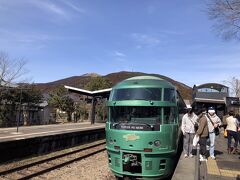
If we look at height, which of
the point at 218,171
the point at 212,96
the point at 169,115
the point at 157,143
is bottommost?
the point at 218,171

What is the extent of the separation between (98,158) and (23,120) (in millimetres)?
29336

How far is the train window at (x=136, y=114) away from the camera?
8328 millimetres

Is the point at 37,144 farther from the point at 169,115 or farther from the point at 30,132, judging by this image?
the point at 30,132

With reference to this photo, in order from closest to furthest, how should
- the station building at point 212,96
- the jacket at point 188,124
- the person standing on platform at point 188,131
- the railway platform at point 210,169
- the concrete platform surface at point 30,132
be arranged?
the railway platform at point 210,169, the person standing on platform at point 188,131, the jacket at point 188,124, the concrete platform surface at point 30,132, the station building at point 212,96

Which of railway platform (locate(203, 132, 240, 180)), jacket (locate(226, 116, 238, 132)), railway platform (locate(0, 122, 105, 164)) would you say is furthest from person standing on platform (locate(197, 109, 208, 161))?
railway platform (locate(0, 122, 105, 164))

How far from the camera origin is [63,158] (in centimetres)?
1371

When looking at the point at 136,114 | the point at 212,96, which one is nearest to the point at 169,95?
the point at 136,114

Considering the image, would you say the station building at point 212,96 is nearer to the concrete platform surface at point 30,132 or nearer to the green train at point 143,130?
the concrete platform surface at point 30,132

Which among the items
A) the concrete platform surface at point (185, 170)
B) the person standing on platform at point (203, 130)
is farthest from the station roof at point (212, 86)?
the concrete platform surface at point (185, 170)

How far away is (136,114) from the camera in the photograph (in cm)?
852

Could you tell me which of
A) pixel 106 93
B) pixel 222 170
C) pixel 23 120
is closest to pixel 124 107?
pixel 222 170

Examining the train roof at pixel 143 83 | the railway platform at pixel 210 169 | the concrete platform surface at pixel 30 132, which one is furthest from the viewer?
the concrete platform surface at pixel 30 132

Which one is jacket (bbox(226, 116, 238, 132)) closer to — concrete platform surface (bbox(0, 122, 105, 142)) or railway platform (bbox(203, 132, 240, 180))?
railway platform (bbox(203, 132, 240, 180))

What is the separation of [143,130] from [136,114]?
2.19 ft
